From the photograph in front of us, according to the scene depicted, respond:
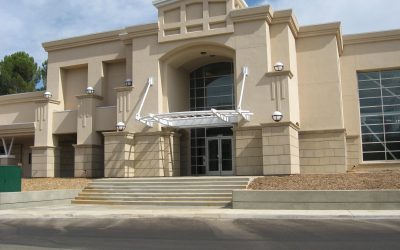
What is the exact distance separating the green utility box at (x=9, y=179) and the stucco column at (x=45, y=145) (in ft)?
32.8

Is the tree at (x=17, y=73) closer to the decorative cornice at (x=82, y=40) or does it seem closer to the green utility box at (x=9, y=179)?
the decorative cornice at (x=82, y=40)

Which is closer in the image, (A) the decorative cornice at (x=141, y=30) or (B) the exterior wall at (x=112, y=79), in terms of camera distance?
(A) the decorative cornice at (x=141, y=30)

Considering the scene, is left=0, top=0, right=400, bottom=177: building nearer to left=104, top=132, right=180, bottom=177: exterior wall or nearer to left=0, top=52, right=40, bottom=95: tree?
left=104, top=132, right=180, bottom=177: exterior wall

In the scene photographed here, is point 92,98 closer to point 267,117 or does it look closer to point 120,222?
point 267,117

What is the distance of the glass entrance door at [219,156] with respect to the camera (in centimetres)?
2823

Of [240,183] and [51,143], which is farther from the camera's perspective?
[51,143]

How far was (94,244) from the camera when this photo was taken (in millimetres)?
10133

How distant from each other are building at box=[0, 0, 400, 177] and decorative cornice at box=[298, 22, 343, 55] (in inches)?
2.4

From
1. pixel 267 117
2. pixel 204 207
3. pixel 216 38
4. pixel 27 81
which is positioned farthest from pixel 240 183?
pixel 27 81

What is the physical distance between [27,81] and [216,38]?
33507 millimetres

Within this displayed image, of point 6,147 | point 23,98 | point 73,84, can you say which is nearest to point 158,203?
point 73,84

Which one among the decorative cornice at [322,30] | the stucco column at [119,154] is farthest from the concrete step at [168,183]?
the decorative cornice at [322,30]

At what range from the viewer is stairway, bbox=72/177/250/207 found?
66.7ft

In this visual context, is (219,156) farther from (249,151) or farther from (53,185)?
(53,185)
